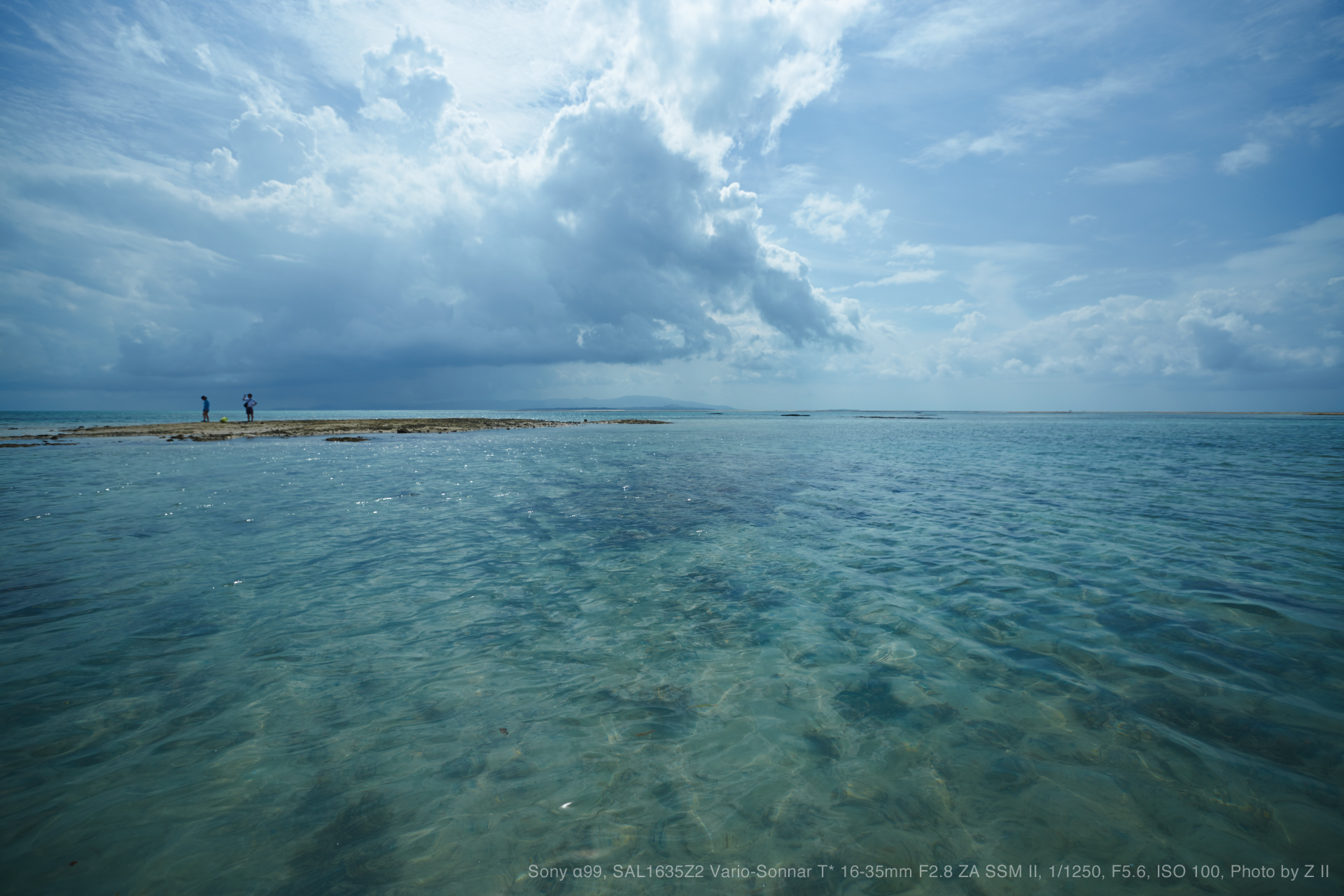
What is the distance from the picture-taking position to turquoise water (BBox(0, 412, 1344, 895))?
4234mm

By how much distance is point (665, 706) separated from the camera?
643 centimetres

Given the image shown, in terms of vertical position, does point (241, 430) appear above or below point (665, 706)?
above

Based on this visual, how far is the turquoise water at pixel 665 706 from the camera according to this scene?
4234 millimetres

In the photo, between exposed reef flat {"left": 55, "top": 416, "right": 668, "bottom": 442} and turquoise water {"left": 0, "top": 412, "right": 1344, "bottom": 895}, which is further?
exposed reef flat {"left": 55, "top": 416, "right": 668, "bottom": 442}

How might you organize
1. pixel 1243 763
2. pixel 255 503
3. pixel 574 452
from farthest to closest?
pixel 574 452
pixel 255 503
pixel 1243 763

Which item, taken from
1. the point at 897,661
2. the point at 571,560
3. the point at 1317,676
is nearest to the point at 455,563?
the point at 571,560

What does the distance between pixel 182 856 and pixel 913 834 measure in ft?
19.7

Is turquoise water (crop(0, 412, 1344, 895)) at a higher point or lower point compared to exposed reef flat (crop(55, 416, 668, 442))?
lower

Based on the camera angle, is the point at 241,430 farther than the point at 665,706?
Yes

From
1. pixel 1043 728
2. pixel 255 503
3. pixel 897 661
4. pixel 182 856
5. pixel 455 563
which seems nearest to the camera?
pixel 182 856

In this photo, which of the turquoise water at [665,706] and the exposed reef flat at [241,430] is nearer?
the turquoise water at [665,706]

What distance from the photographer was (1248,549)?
1270 cm

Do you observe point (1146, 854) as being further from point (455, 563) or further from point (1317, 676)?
Result: point (455, 563)

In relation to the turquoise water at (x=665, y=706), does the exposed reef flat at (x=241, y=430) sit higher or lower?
higher
